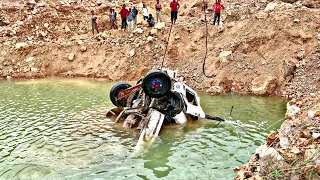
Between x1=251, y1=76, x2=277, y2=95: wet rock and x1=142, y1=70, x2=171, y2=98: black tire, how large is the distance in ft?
22.7

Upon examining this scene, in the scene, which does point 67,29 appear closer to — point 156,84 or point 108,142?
point 156,84

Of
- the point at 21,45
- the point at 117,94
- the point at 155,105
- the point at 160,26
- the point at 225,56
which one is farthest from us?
the point at 21,45

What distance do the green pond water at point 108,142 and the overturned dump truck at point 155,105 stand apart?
1.28 ft

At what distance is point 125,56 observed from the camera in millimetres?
20641

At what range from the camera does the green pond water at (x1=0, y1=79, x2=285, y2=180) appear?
7379 millimetres

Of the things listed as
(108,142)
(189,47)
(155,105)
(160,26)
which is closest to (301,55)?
(189,47)

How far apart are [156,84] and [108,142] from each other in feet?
8.01

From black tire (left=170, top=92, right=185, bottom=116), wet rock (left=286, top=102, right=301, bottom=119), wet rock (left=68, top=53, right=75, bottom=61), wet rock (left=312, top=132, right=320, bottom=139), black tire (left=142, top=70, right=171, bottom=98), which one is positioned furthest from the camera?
wet rock (left=68, top=53, right=75, bottom=61)

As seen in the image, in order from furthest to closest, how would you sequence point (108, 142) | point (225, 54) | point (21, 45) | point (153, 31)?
point (21, 45) → point (153, 31) → point (225, 54) → point (108, 142)

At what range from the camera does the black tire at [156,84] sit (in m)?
10.1

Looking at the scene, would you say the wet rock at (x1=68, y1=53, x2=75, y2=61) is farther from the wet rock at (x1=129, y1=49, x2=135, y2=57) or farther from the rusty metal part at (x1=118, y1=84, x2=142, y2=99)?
the rusty metal part at (x1=118, y1=84, x2=142, y2=99)

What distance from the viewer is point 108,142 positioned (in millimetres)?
9312

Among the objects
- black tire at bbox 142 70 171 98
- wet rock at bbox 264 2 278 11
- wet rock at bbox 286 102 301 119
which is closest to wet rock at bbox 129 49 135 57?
wet rock at bbox 264 2 278 11

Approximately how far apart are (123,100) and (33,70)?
1111 cm
